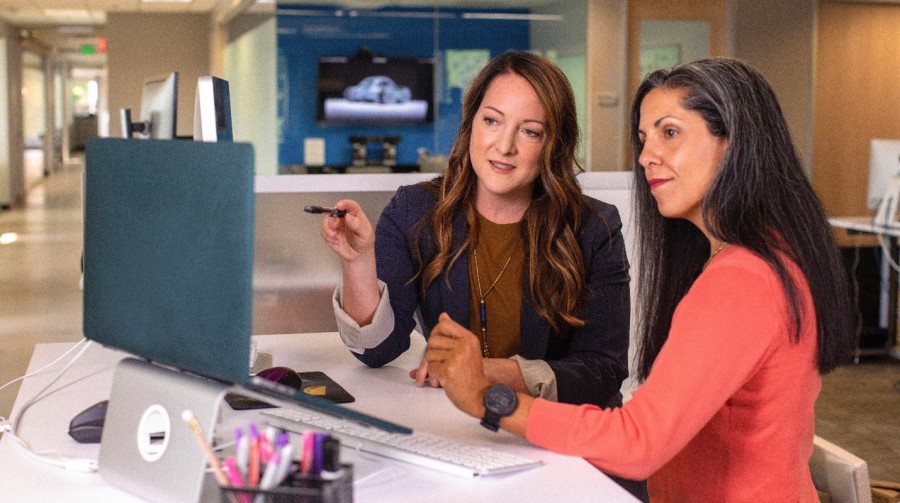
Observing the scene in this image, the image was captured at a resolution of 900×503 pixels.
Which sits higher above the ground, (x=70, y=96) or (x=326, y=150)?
(x=70, y=96)

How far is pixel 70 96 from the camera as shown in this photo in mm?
32938

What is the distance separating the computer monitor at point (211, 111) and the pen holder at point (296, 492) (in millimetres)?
992

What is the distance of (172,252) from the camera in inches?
53.9

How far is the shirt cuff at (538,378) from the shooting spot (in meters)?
1.96

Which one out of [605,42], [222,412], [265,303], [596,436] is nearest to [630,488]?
[596,436]

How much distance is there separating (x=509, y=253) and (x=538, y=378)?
1.23 feet

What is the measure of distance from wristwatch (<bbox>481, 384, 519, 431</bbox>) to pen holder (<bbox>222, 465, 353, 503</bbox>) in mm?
402

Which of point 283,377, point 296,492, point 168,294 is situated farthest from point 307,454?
point 283,377

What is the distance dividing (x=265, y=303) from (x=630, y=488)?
7.59 ft

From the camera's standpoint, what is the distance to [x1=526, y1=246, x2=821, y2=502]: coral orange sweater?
4.59 ft

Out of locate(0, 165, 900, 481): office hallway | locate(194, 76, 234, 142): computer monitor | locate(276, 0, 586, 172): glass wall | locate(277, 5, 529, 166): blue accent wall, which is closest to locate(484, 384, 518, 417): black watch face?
locate(194, 76, 234, 142): computer monitor

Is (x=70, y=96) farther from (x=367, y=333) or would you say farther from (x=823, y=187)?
(x=367, y=333)

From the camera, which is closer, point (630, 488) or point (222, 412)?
point (222, 412)

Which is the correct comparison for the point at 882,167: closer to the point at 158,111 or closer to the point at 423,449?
the point at 158,111
